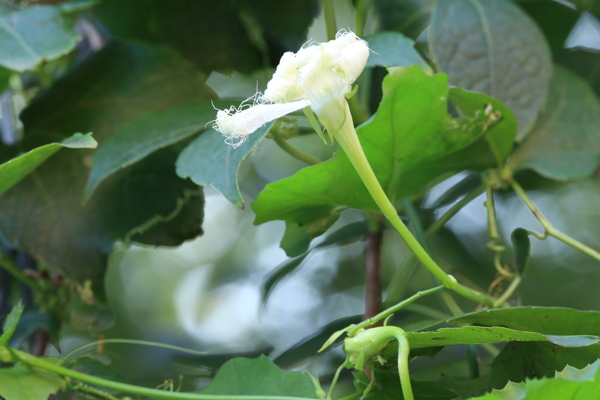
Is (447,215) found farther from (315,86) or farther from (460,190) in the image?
(315,86)

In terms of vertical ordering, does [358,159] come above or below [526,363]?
above

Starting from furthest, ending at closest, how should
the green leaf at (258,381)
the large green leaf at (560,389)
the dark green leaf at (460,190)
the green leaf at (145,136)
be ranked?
the dark green leaf at (460,190)
the green leaf at (145,136)
the green leaf at (258,381)
the large green leaf at (560,389)

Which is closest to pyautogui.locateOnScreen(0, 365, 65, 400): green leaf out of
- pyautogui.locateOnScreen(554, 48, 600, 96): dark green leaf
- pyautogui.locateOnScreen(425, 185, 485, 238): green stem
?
pyautogui.locateOnScreen(425, 185, 485, 238): green stem

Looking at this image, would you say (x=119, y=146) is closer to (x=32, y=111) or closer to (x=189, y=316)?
(x=32, y=111)

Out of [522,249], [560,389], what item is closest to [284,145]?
[522,249]

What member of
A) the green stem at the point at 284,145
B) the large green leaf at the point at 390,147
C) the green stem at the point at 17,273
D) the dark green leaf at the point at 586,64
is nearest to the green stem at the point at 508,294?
the large green leaf at the point at 390,147

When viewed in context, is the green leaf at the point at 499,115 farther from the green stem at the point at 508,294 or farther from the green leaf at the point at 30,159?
the green leaf at the point at 30,159

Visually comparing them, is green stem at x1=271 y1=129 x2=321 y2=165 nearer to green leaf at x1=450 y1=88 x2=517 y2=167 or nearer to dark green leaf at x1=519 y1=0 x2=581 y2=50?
green leaf at x1=450 y1=88 x2=517 y2=167

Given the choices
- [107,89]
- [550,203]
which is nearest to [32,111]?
[107,89]
